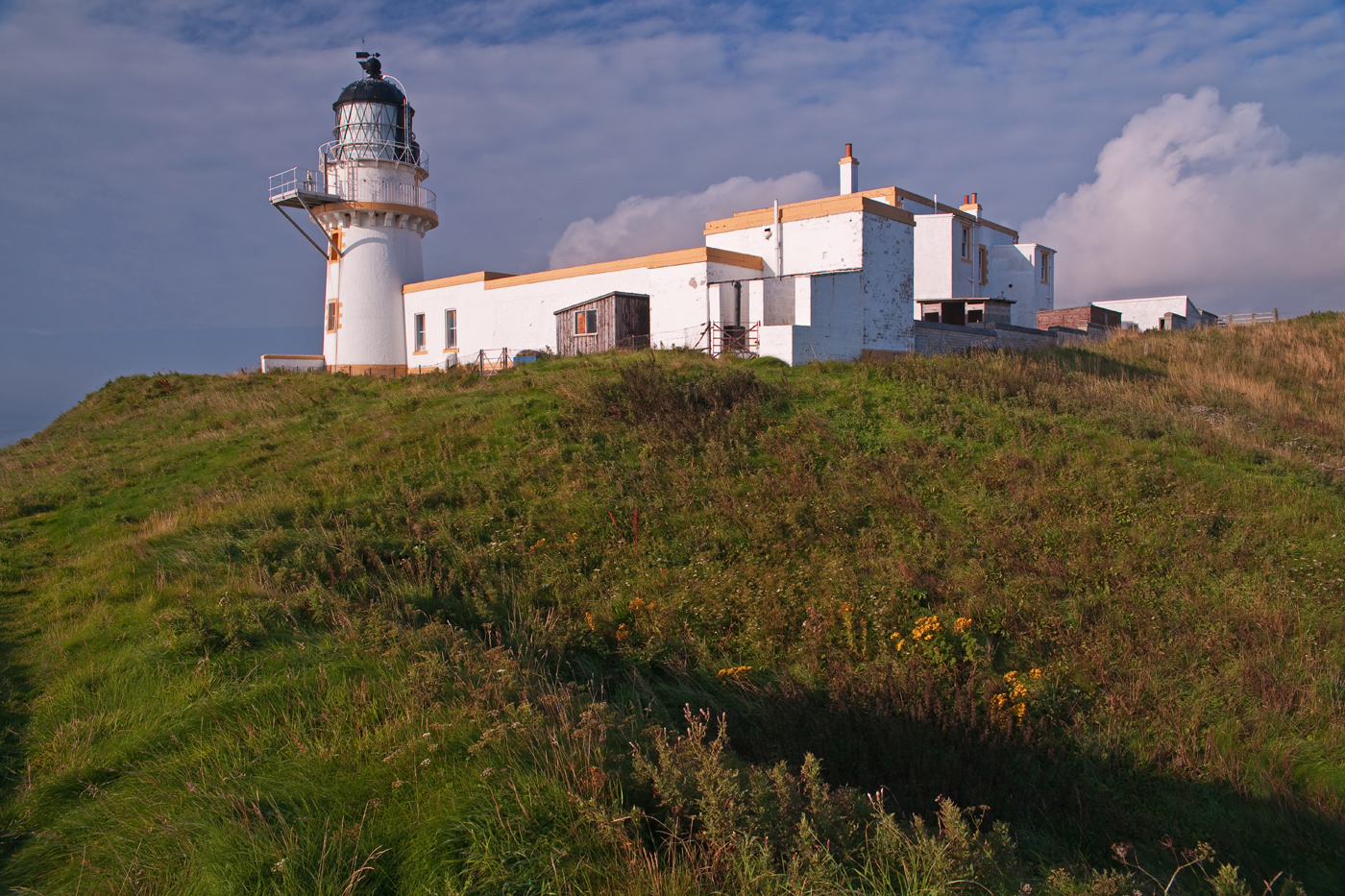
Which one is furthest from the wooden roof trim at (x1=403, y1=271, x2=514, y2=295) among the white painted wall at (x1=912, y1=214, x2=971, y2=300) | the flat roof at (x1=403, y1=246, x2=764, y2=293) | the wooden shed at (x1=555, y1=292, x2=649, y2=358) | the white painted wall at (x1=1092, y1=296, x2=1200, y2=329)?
the white painted wall at (x1=1092, y1=296, x2=1200, y2=329)

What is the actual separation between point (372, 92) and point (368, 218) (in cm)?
465

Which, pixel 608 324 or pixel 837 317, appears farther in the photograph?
pixel 608 324

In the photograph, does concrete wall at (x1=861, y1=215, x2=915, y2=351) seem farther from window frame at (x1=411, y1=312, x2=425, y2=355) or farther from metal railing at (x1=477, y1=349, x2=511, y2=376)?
window frame at (x1=411, y1=312, x2=425, y2=355)

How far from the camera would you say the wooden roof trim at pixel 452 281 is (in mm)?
25812

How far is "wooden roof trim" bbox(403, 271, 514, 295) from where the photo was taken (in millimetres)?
25812

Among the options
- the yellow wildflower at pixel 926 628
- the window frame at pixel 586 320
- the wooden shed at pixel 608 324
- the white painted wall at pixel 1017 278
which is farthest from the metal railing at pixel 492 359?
the white painted wall at pixel 1017 278

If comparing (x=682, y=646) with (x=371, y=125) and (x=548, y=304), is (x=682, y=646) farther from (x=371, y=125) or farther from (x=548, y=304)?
(x=371, y=125)

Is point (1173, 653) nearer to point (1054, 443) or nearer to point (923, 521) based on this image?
point (923, 521)

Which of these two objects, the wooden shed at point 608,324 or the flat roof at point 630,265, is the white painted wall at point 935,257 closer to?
the flat roof at point 630,265

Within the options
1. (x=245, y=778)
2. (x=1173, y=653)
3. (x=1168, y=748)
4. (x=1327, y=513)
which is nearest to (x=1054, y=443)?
(x=1327, y=513)

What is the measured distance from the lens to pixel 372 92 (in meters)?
27.0

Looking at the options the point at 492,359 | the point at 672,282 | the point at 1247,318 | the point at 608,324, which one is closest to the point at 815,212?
the point at 672,282

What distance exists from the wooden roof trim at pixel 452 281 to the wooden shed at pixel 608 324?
195 inches

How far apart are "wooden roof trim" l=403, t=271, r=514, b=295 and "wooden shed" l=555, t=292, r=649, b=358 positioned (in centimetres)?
495
